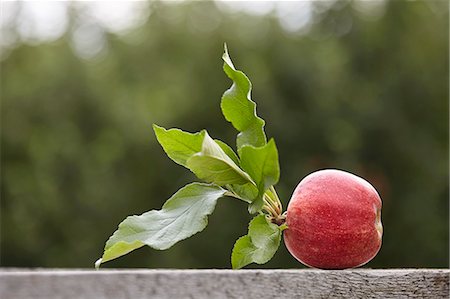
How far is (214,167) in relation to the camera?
97 centimetres

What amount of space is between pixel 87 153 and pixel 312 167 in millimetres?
2018

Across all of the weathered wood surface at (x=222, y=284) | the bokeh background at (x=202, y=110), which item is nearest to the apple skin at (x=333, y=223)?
the weathered wood surface at (x=222, y=284)

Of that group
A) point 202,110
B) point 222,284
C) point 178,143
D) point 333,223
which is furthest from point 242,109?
point 202,110

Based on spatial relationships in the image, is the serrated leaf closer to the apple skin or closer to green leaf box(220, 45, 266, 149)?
green leaf box(220, 45, 266, 149)

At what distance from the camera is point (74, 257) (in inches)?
268

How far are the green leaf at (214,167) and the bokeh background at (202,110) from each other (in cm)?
549

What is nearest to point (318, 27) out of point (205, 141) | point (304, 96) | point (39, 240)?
point (304, 96)

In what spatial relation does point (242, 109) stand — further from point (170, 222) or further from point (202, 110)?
point (202, 110)

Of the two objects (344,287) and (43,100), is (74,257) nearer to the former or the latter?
(43,100)

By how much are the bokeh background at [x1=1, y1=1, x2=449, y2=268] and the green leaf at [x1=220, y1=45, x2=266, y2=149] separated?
5.40m

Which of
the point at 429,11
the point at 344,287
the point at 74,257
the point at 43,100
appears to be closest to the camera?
the point at 344,287

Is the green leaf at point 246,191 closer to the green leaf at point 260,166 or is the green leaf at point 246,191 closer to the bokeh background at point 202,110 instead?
the green leaf at point 260,166

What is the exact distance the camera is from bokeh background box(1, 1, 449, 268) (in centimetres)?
686

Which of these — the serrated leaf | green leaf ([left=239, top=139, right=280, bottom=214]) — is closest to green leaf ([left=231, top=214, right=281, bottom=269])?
green leaf ([left=239, top=139, right=280, bottom=214])
